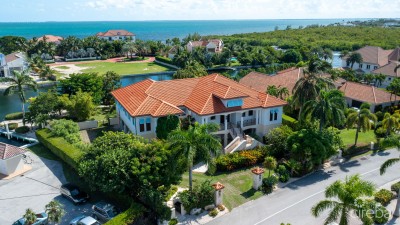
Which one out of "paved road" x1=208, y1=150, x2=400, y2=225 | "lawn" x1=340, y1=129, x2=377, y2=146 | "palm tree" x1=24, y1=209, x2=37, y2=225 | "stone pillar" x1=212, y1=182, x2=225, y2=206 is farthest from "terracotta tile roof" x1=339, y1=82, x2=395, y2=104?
"palm tree" x1=24, y1=209, x2=37, y2=225

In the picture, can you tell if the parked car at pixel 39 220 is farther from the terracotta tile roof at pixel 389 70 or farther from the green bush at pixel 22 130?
the terracotta tile roof at pixel 389 70

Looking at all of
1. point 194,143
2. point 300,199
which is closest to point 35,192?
point 194,143

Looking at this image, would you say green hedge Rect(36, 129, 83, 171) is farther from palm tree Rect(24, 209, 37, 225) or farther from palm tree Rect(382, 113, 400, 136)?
palm tree Rect(382, 113, 400, 136)

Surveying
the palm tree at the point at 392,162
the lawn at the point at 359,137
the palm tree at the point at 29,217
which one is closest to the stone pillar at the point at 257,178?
the palm tree at the point at 392,162

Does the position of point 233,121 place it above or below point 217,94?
below

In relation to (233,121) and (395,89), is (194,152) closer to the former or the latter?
(233,121)

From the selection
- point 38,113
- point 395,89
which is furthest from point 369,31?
point 38,113

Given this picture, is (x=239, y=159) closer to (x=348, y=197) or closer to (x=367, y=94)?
(x=348, y=197)
